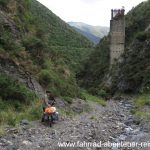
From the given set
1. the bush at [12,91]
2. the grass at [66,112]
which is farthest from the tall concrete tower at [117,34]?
the bush at [12,91]

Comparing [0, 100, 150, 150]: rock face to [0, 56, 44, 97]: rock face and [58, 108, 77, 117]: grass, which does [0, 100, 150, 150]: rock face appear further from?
[0, 56, 44, 97]: rock face

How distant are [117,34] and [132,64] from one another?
14.1 meters

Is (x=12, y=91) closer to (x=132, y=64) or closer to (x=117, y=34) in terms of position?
(x=132, y=64)

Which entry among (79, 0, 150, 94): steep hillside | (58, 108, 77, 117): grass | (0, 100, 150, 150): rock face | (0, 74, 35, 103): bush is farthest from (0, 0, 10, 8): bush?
(79, 0, 150, 94): steep hillside

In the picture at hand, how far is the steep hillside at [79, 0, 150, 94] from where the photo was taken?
69125mm

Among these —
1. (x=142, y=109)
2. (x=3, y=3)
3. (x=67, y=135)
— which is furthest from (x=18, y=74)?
(x=142, y=109)

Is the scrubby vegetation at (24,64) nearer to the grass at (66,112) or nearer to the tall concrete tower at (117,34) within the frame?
the grass at (66,112)

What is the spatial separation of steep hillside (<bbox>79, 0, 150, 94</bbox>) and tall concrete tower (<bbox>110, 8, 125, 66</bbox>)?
1.80 metres

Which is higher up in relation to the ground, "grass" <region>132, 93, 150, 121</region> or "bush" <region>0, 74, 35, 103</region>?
"bush" <region>0, 74, 35, 103</region>

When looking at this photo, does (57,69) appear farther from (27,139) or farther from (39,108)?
(27,139)

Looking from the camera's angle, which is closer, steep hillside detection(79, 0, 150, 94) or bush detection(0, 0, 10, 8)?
bush detection(0, 0, 10, 8)

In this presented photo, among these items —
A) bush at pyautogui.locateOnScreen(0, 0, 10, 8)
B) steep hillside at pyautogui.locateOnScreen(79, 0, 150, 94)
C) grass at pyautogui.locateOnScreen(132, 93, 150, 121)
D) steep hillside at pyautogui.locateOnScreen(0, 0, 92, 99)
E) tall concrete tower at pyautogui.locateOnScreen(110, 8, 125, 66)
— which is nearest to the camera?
steep hillside at pyautogui.locateOnScreen(0, 0, 92, 99)

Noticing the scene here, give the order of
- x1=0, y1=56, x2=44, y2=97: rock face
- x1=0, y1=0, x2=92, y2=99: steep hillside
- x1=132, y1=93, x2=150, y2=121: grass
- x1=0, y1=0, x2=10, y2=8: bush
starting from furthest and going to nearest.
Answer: x1=0, y1=0, x2=10, y2=8: bush, x1=132, y1=93, x2=150, y2=121: grass, x1=0, y1=0, x2=92, y2=99: steep hillside, x1=0, y1=56, x2=44, y2=97: rock face

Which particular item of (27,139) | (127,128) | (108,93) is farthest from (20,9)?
(108,93)
